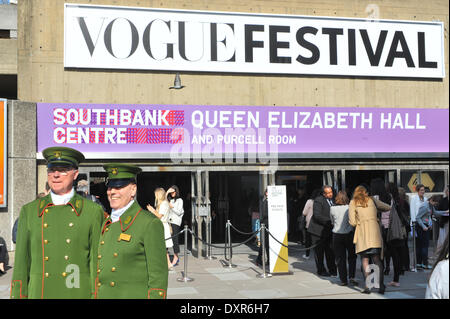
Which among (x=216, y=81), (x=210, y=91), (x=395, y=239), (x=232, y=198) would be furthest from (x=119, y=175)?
(x=232, y=198)

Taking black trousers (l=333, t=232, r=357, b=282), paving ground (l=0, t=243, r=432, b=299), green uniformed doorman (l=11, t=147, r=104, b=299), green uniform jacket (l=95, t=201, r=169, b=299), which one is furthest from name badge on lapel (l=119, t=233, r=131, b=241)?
black trousers (l=333, t=232, r=357, b=282)

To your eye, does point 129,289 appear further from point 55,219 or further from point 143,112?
point 143,112

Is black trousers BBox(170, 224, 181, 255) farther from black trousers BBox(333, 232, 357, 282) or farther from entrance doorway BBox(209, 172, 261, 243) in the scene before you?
black trousers BBox(333, 232, 357, 282)

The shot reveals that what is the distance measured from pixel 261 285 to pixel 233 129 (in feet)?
Result: 18.4

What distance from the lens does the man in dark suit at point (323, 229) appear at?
35.9 ft

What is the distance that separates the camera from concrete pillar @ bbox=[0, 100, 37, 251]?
13414 mm

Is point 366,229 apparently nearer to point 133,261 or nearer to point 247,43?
point 133,261

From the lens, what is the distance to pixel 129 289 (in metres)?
4.15

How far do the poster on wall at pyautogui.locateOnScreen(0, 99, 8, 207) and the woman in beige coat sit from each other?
28.3 feet

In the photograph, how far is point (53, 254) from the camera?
170 inches

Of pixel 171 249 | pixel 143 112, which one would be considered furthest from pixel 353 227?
pixel 143 112

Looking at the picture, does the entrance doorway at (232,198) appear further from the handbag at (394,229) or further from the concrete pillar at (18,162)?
the handbag at (394,229)

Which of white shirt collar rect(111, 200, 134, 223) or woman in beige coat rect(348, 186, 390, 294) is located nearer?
white shirt collar rect(111, 200, 134, 223)

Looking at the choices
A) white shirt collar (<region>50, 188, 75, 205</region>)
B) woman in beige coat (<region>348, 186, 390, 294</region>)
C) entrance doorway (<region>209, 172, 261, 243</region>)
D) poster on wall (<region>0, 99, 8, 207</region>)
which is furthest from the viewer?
entrance doorway (<region>209, 172, 261, 243</region>)
